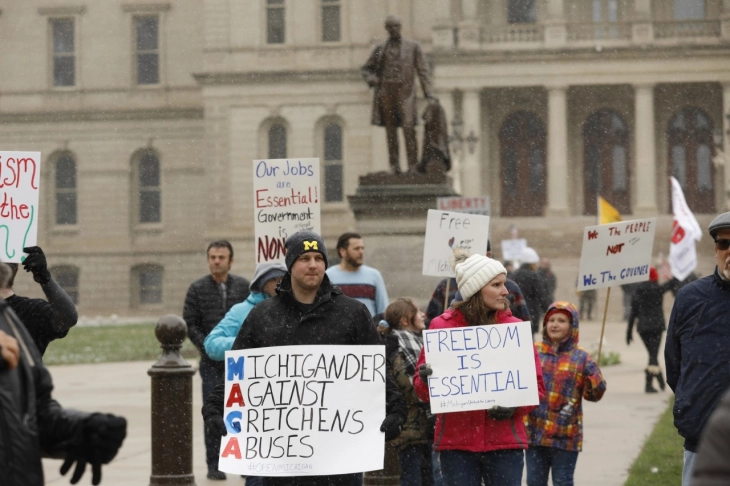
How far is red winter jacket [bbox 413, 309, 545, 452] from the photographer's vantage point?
21.5 feet

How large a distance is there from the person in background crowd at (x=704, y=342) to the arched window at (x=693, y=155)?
4525cm

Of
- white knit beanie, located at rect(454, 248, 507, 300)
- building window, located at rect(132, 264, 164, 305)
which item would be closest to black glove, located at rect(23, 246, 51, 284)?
white knit beanie, located at rect(454, 248, 507, 300)

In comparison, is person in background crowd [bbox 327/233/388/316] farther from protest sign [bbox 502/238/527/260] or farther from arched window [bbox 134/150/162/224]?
arched window [bbox 134/150/162/224]

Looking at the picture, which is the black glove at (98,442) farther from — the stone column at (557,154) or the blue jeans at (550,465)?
the stone column at (557,154)

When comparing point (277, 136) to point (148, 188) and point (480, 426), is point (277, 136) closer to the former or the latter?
point (148, 188)

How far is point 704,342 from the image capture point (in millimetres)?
6168

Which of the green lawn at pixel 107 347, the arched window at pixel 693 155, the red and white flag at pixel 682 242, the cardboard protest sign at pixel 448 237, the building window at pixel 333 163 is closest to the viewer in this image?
the cardboard protest sign at pixel 448 237

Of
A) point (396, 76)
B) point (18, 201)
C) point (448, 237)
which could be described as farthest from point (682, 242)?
point (18, 201)

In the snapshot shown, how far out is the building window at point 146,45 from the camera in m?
55.3

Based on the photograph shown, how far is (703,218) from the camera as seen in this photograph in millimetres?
47781

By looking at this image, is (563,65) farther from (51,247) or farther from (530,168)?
(51,247)

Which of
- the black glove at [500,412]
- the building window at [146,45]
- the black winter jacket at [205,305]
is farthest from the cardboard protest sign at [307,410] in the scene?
the building window at [146,45]

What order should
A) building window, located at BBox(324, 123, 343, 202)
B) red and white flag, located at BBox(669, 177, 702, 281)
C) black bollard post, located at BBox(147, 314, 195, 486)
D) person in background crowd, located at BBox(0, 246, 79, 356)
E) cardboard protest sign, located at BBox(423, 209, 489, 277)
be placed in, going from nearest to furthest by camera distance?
person in background crowd, located at BBox(0, 246, 79, 356) < black bollard post, located at BBox(147, 314, 195, 486) < cardboard protest sign, located at BBox(423, 209, 489, 277) < red and white flag, located at BBox(669, 177, 702, 281) < building window, located at BBox(324, 123, 343, 202)

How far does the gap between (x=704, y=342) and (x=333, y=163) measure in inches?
1782
